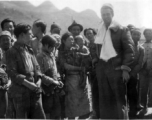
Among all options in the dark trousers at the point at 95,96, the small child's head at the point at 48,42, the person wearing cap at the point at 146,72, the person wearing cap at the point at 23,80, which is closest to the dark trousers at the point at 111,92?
the dark trousers at the point at 95,96

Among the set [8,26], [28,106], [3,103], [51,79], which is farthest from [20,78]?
[8,26]

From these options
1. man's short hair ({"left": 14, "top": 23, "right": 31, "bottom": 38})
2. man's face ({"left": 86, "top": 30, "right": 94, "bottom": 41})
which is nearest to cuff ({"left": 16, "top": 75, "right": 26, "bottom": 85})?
man's short hair ({"left": 14, "top": 23, "right": 31, "bottom": 38})

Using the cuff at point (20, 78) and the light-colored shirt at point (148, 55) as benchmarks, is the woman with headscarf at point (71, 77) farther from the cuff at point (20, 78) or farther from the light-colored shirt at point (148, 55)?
the light-colored shirt at point (148, 55)

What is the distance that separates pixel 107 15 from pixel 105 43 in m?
0.38

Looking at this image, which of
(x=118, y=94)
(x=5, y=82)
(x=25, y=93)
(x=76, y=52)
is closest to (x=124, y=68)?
(x=118, y=94)

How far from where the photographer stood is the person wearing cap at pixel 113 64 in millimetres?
3301

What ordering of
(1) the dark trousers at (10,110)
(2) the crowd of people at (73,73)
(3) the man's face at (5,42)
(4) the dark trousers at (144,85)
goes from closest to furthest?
(2) the crowd of people at (73,73) → (1) the dark trousers at (10,110) → (3) the man's face at (5,42) → (4) the dark trousers at (144,85)

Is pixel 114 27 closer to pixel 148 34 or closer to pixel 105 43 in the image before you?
pixel 105 43

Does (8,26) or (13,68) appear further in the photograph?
(8,26)

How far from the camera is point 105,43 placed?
3410 millimetres

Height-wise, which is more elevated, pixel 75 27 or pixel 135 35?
pixel 75 27

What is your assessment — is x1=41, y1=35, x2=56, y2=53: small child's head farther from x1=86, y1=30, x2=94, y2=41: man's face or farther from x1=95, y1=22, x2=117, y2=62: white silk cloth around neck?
x1=86, y1=30, x2=94, y2=41: man's face

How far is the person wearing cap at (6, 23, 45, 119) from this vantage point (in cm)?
283

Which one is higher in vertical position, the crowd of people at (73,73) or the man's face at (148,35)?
the man's face at (148,35)
